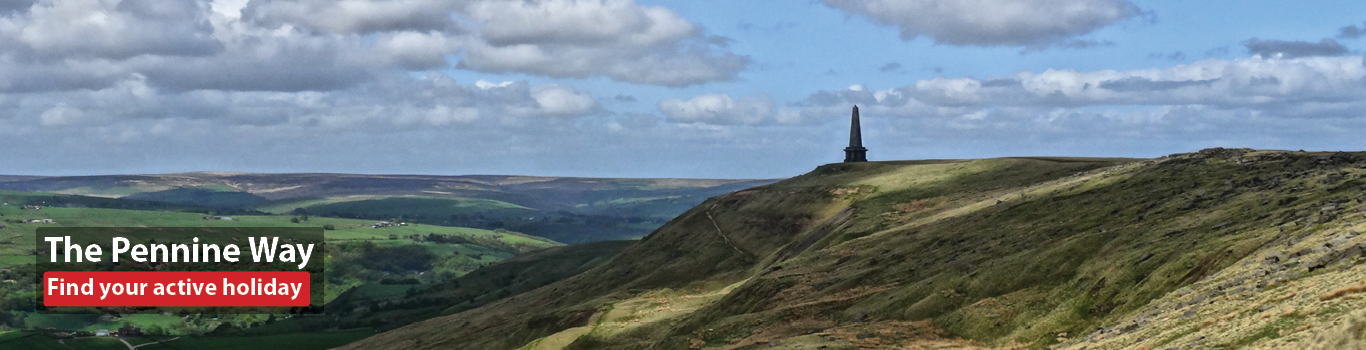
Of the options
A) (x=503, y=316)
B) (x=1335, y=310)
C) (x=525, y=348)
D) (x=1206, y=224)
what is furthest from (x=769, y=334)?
(x=503, y=316)

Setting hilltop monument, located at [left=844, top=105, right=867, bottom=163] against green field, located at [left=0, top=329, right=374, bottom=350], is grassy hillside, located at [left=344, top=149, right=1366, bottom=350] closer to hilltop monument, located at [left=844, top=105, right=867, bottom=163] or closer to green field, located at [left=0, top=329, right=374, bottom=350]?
hilltop monument, located at [left=844, top=105, right=867, bottom=163]

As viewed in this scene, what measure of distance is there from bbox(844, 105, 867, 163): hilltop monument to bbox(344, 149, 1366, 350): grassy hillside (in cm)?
3342

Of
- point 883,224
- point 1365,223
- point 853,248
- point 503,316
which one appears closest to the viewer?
point 1365,223

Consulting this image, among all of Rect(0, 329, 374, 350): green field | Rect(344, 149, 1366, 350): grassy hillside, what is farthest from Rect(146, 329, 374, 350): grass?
Rect(344, 149, 1366, 350): grassy hillside

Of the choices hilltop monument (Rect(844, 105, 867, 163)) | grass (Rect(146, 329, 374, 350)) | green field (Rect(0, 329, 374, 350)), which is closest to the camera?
hilltop monument (Rect(844, 105, 867, 163))

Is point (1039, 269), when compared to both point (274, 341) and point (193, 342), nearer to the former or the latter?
point (274, 341)

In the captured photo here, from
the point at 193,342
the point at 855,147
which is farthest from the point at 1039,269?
the point at 193,342

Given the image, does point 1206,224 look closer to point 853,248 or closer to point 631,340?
point 853,248

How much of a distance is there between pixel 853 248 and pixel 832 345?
29.6m

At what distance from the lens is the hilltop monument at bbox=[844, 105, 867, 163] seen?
147 meters

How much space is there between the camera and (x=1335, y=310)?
29.7 m

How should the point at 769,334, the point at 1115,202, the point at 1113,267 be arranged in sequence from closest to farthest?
the point at 1113,267 < the point at 769,334 < the point at 1115,202

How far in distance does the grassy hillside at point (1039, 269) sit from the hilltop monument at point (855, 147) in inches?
1316

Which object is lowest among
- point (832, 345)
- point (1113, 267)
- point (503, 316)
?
point (503, 316)
